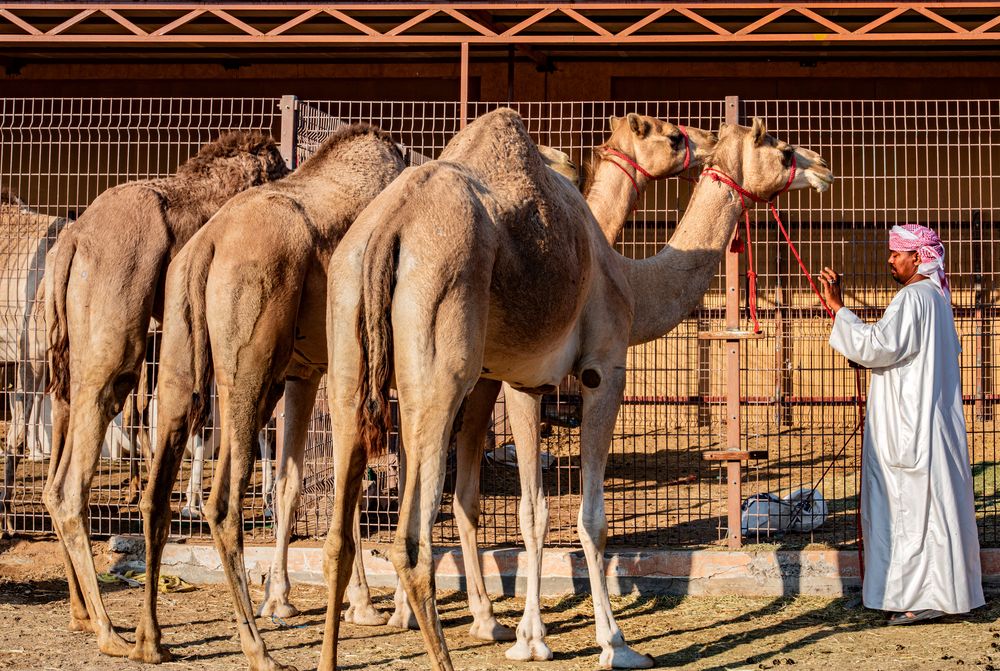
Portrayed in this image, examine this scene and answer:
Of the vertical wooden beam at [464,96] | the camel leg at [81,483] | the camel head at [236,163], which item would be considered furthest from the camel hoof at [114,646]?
the vertical wooden beam at [464,96]

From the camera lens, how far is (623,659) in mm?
5918

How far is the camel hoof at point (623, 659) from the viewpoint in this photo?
19.4ft

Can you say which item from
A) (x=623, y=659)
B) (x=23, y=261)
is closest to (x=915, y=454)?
(x=623, y=659)

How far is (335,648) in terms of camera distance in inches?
198

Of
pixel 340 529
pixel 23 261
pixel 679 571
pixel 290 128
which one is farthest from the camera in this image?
pixel 23 261

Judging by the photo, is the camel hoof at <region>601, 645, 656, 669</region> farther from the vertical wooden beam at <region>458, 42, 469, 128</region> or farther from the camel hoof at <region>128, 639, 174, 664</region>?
the vertical wooden beam at <region>458, 42, 469, 128</region>

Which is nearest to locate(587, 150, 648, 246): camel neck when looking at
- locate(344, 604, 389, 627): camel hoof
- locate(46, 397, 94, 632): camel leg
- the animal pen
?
the animal pen

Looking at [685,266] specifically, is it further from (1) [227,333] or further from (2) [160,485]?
(2) [160,485]

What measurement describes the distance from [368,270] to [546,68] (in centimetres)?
1209

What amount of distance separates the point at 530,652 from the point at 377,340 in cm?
210

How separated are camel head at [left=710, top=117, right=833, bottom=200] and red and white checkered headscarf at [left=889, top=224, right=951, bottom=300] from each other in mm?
699

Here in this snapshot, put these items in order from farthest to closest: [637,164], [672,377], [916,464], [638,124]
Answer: [672,377]
[637,164]
[638,124]
[916,464]

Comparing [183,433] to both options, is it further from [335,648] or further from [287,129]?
[287,129]

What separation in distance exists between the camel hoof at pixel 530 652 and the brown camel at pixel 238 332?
4.09 feet
